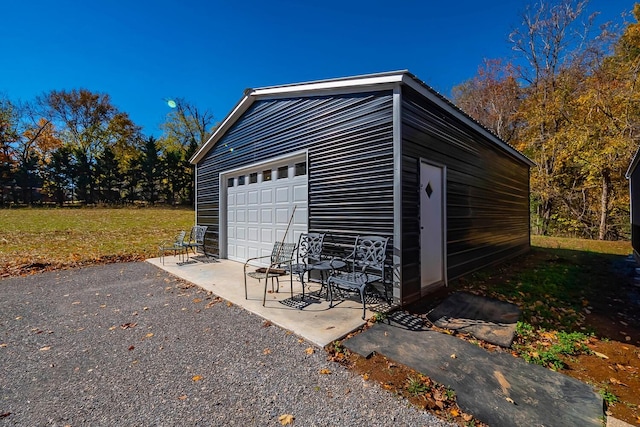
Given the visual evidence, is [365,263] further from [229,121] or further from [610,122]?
[610,122]

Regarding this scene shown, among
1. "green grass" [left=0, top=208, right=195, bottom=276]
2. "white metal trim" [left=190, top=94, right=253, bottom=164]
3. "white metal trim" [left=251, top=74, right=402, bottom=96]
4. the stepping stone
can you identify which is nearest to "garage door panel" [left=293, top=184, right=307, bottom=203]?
"white metal trim" [left=251, top=74, right=402, bottom=96]

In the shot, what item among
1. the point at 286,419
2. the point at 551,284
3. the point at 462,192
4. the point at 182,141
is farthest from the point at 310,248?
the point at 182,141

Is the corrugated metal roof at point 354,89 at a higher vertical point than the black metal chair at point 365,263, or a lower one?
higher

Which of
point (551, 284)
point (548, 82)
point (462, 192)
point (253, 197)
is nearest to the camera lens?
point (551, 284)

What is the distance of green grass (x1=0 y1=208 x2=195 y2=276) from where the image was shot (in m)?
7.57

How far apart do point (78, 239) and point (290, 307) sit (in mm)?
10582

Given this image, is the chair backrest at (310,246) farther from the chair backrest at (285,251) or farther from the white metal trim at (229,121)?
the white metal trim at (229,121)

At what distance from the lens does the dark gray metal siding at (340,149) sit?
13.4 ft

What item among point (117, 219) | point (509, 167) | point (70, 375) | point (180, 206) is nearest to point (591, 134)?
point (509, 167)

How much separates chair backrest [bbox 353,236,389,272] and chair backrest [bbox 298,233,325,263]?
2.43 ft

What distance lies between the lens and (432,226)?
15.4 ft

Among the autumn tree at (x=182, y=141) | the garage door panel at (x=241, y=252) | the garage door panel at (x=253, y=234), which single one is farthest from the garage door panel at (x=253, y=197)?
the autumn tree at (x=182, y=141)

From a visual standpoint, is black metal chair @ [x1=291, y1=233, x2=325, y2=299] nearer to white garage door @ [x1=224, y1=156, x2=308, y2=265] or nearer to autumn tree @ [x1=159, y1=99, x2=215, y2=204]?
white garage door @ [x1=224, y1=156, x2=308, y2=265]

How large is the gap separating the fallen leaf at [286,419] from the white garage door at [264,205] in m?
3.53
